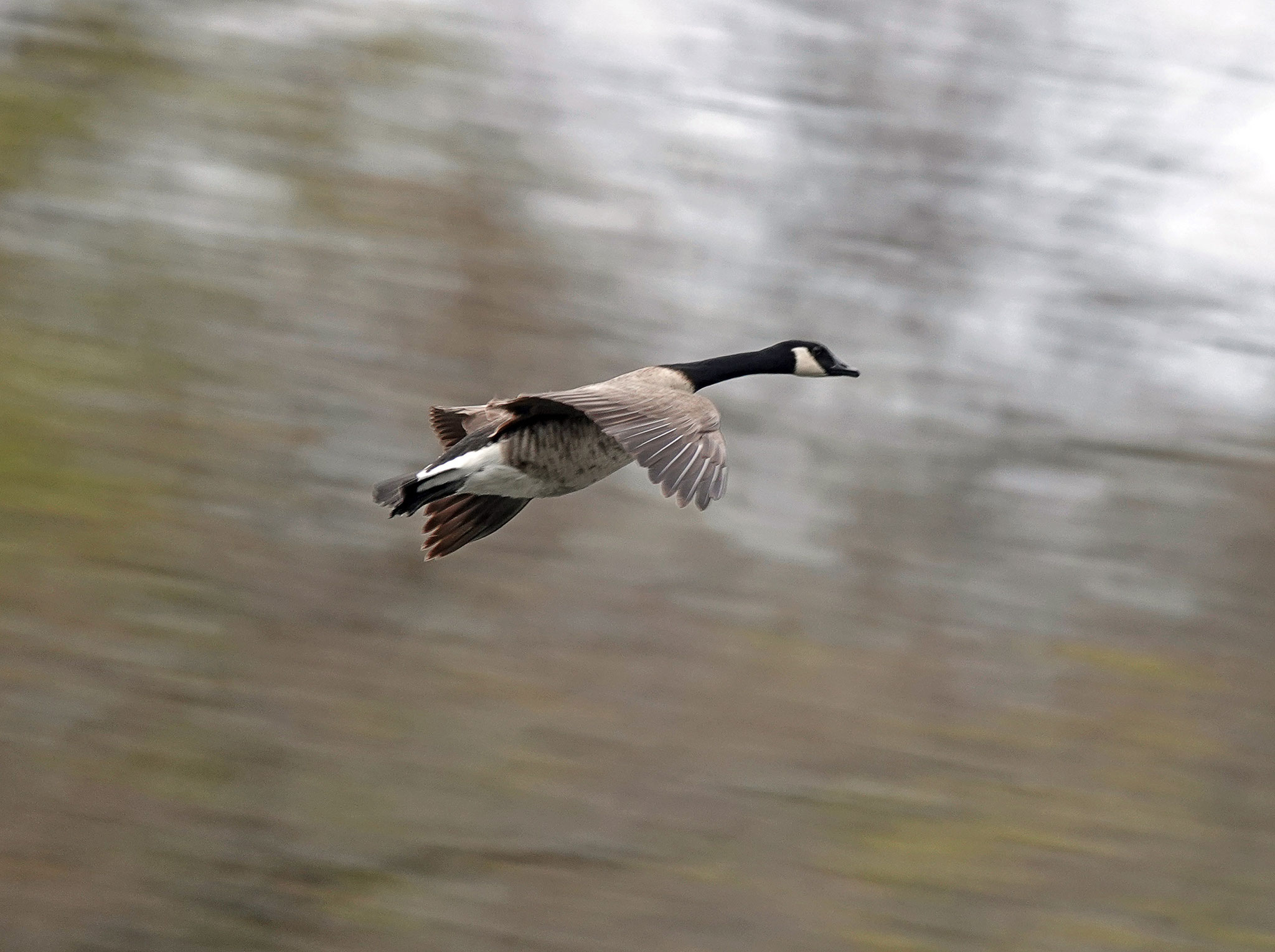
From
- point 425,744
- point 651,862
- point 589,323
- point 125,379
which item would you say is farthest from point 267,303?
point 651,862

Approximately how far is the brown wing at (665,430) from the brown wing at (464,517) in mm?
429

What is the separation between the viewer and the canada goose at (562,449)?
Result: 3.50 m

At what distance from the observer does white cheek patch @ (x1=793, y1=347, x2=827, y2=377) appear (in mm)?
4867

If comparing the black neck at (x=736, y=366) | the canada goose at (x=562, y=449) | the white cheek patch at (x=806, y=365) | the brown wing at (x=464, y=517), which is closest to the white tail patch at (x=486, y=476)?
the canada goose at (x=562, y=449)

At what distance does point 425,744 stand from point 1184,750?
11.7ft

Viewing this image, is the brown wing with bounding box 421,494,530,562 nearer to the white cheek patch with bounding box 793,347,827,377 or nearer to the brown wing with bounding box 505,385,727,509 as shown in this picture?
the brown wing with bounding box 505,385,727,509

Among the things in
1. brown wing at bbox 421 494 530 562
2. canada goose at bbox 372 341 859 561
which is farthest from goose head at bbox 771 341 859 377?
brown wing at bbox 421 494 530 562

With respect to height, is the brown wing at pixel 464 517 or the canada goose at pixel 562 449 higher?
the canada goose at pixel 562 449

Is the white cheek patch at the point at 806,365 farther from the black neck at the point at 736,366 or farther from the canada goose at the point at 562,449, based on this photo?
the canada goose at the point at 562,449

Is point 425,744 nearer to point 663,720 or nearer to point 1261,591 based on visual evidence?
point 663,720

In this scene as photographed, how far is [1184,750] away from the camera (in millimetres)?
6996

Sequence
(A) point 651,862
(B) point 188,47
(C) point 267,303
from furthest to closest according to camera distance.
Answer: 1. (B) point 188,47
2. (C) point 267,303
3. (A) point 651,862

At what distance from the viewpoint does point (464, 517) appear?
14.3 feet

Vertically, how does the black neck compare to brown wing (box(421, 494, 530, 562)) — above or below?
above
